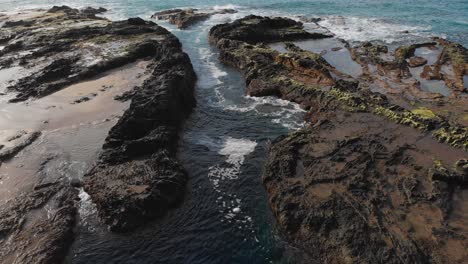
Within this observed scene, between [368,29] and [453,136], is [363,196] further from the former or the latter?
[368,29]

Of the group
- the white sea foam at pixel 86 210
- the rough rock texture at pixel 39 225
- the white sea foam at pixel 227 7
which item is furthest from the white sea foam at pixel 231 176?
the white sea foam at pixel 227 7

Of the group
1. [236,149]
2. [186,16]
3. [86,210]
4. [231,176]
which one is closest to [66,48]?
[186,16]

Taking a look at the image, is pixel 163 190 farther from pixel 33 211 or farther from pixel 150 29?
pixel 150 29

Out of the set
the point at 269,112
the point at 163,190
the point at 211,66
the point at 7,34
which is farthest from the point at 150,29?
the point at 163,190

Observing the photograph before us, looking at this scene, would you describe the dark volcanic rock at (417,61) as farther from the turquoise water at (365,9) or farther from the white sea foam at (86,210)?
the white sea foam at (86,210)

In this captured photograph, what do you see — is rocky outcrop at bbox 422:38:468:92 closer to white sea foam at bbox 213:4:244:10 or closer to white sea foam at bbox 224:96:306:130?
white sea foam at bbox 224:96:306:130

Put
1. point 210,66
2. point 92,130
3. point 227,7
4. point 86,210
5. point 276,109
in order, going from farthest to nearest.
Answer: point 227,7, point 210,66, point 276,109, point 92,130, point 86,210
